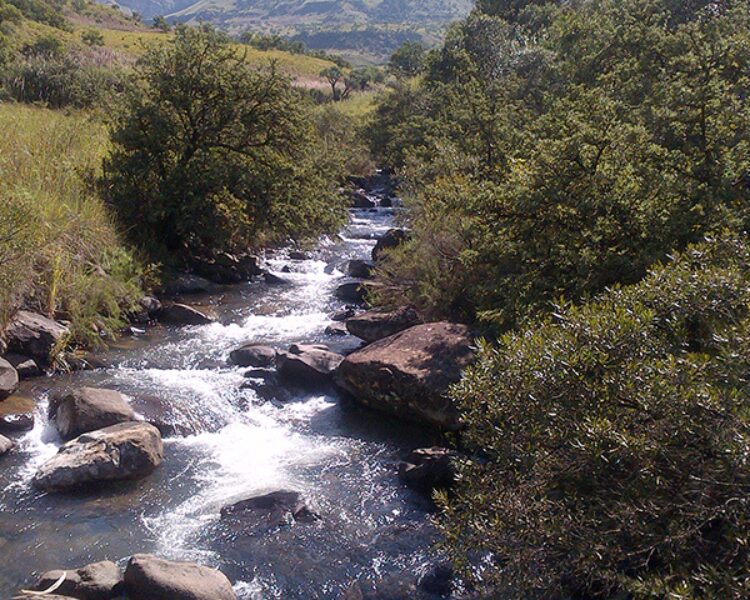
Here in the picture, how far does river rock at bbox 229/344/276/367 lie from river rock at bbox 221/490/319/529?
4288 millimetres

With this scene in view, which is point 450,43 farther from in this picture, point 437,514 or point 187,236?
point 437,514

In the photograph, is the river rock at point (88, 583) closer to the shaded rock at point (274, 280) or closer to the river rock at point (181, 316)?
the river rock at point (181, 316)

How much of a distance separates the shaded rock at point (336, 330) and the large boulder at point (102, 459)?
19.0 feet

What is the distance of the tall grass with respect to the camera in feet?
36.3

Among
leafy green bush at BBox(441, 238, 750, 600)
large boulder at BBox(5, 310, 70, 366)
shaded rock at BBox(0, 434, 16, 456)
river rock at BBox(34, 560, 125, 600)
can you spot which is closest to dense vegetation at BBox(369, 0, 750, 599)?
leafy green bush at BBox(441, 238, 750, 600)

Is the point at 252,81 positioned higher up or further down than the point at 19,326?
higher up

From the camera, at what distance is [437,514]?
8.38m

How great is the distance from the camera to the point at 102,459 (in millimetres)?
8727

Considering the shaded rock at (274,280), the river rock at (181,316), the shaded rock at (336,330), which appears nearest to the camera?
the shaded rock at (336,330)

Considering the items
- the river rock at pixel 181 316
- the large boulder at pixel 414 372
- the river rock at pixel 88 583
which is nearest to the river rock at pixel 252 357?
the large boulder at pixel 414 372

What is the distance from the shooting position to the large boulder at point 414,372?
1037cm

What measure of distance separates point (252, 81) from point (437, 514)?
12199mm

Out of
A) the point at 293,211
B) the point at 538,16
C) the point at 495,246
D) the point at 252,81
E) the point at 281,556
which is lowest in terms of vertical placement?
the point at 281,556

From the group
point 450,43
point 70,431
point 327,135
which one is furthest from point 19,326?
point 450,43
